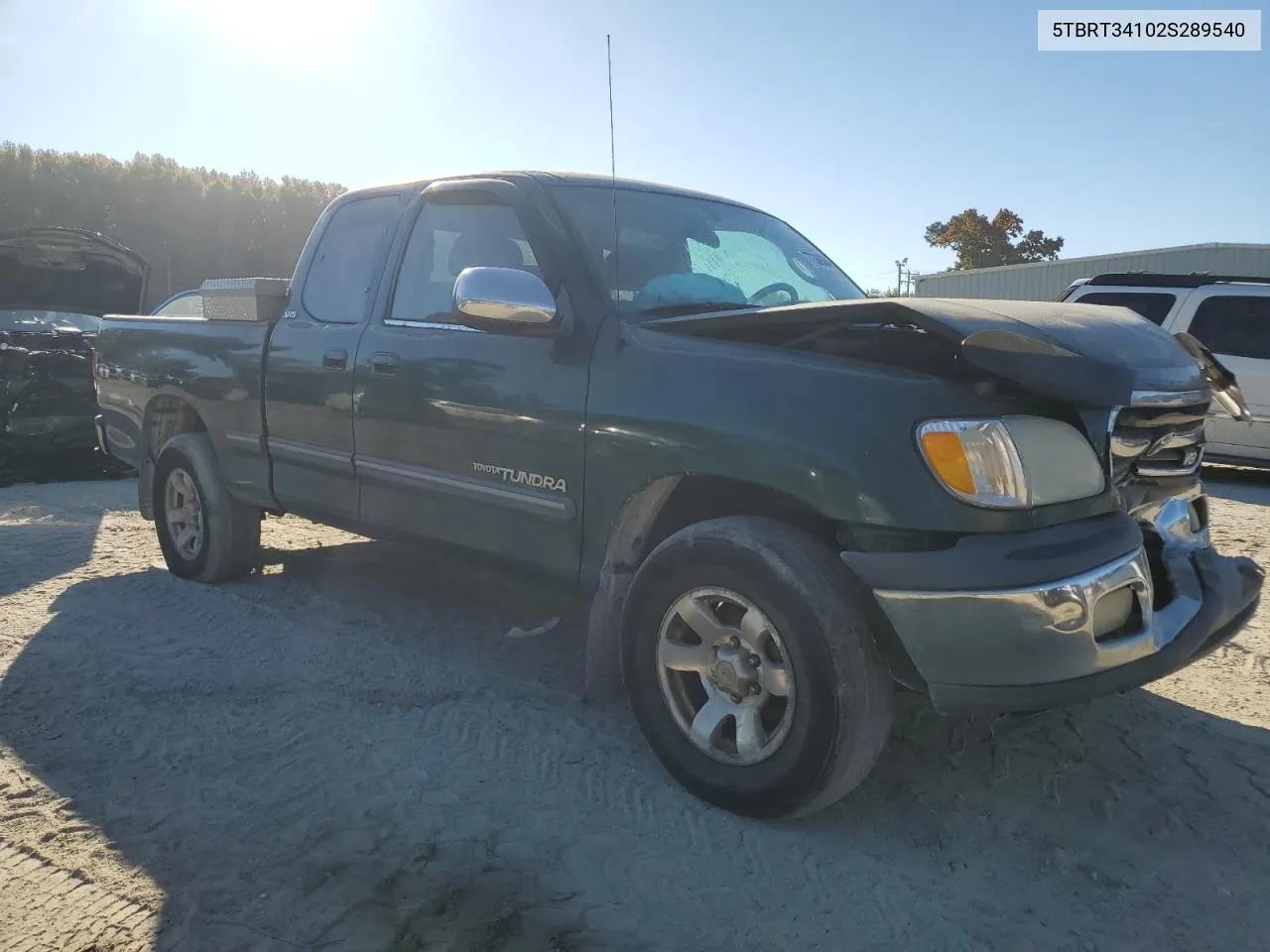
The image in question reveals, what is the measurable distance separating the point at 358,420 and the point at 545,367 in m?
1.09

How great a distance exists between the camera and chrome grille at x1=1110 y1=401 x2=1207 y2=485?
106 inches

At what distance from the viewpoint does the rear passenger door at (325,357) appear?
4129mm

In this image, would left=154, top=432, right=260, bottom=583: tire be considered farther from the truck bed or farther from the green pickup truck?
the green pickup truck

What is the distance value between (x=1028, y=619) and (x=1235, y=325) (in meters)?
8.80

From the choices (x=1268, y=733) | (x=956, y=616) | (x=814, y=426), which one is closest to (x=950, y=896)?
(x=956, y=616)

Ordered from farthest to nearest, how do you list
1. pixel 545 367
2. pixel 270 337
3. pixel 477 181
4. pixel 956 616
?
pixel 270 337
pixel 477 181
pixel 545 367
pixel 956 616

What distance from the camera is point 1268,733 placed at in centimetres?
339

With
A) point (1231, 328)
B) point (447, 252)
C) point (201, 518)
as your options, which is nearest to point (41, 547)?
point (201, 518)

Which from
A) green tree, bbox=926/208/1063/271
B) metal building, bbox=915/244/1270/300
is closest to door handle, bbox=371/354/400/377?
metal building, bbox=915/244/1270/300

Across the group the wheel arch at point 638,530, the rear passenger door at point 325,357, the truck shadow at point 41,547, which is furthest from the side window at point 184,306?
the wheel arch at point 638,530

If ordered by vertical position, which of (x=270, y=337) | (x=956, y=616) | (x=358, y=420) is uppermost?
(x=270, y=337)

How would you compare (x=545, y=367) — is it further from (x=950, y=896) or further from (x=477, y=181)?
(x=950, y=896)

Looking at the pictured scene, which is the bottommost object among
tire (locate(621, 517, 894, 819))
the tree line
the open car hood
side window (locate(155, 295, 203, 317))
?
tire (locate(621, 517, 894, 819))

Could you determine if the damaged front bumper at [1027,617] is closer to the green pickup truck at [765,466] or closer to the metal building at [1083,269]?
the green pickup truck at [765,466]
